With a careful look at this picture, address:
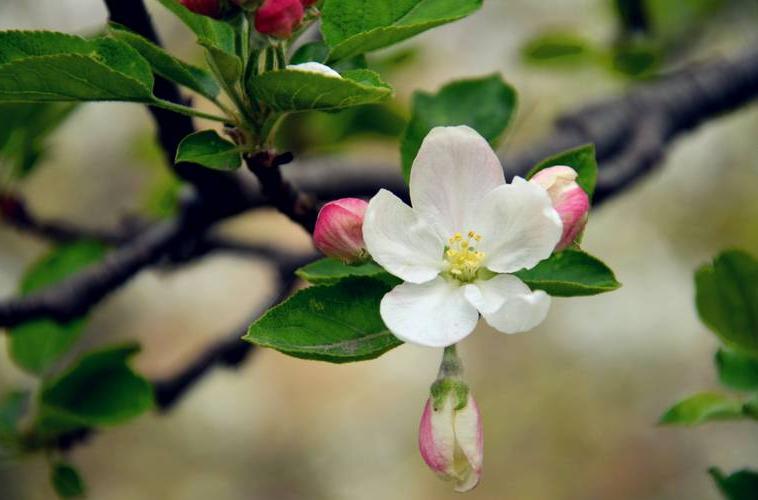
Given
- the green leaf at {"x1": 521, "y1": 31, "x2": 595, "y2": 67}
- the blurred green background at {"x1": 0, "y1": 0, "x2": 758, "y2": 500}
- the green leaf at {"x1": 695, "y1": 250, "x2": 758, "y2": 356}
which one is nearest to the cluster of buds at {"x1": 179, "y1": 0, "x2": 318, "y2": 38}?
the green leaf at {"x1": 695, "y1": 250, "x2": 758, "y2": 356}

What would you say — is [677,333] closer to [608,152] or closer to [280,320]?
[608,152]

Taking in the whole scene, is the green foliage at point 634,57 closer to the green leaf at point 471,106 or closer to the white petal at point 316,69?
the green leaf at point 471,106

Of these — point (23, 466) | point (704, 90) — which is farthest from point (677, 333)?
point (23, 466)

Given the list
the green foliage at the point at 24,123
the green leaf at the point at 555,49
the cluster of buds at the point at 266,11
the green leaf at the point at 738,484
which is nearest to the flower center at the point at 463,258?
the cluster of buds at the point at 266,11

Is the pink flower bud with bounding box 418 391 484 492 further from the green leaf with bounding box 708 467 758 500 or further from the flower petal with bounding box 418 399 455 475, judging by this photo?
the green leaf with bounding box 708 467 758 500

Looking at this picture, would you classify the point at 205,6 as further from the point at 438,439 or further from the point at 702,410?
the point at 702,410
